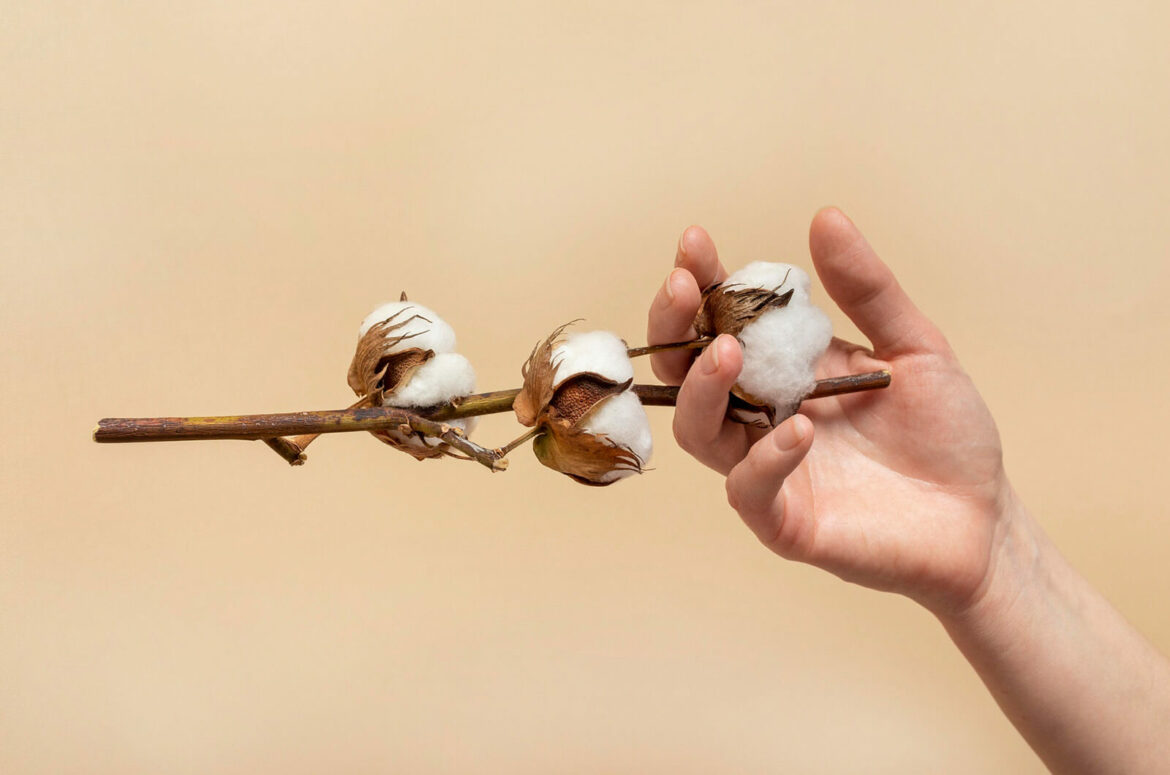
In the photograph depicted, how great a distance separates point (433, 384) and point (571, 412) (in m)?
0.13

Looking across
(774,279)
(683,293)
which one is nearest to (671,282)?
(683,293)

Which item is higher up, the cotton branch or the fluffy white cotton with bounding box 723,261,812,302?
the fluffy white cotton with bounding box 723,261,812,302

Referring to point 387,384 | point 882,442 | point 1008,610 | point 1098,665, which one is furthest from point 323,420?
point 1098,665

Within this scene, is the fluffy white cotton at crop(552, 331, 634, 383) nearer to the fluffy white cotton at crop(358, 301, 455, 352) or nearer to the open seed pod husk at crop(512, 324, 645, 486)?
the open seed pod husk at crop(512, 324, 645, 486)

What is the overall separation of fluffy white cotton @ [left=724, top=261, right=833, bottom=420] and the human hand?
10 cm

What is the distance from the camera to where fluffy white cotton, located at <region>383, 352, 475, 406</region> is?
82cm

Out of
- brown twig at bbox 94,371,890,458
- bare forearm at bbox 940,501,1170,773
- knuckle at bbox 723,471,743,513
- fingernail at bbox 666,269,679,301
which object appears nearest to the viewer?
brown twig at bbox 94,371,890,458

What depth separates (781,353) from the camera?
0.92 metres

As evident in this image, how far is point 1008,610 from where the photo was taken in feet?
3.85

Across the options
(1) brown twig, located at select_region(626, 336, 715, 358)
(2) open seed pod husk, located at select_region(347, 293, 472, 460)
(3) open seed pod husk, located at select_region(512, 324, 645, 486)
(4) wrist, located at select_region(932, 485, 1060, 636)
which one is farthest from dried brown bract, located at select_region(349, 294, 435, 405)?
(4) wrist, located at select_region(932, 485, 1060, 636)

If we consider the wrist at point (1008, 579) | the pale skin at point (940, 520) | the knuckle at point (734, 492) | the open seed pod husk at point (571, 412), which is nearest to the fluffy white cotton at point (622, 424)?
the open seed pod husk at point (571, 412)

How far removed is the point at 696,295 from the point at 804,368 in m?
0.16

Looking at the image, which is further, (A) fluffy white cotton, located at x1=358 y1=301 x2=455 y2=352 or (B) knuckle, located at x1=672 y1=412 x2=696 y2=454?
(B) knuckle, located at x1=672 y1=412 x2=696 y2=454

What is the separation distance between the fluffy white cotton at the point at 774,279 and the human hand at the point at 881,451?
77 mm
